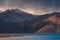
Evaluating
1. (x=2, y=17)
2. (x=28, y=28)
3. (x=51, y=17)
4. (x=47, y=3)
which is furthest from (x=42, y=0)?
(x=2, y=17)

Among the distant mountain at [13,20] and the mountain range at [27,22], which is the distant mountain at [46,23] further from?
the distant mountain at [13,20]

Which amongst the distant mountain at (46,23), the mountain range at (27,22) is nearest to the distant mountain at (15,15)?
the mountain range at (27,22)

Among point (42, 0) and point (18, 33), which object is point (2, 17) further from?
point (42, 0)

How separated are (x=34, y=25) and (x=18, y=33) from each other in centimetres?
48

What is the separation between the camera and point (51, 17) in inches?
176

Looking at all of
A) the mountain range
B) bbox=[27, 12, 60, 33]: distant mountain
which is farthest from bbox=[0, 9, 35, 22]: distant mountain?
bbox=[27, 12, 60, 33]: distant mountain

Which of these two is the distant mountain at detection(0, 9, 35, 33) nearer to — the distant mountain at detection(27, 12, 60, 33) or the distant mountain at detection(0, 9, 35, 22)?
the distant mountain at detection(0, 9, 35, 22)

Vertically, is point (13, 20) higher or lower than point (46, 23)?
higher

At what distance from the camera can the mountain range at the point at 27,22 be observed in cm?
437

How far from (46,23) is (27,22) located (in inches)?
20.2

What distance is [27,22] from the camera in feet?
14.6

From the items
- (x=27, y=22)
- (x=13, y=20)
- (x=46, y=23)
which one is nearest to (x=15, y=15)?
(x=13, y=20)

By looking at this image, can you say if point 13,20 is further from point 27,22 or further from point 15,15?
point 27,22

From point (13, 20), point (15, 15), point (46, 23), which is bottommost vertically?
point (46, 23)
